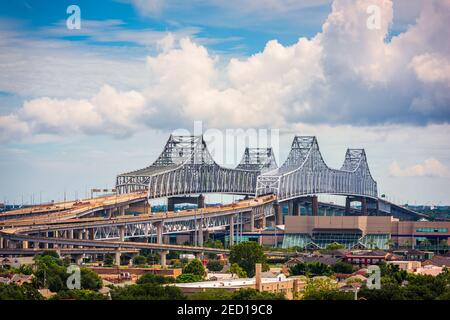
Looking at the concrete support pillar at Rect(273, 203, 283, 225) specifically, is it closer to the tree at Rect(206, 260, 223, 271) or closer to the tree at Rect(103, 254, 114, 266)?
the tree at Rect(103, 254, 114, 266)

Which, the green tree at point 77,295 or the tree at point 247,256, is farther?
the tree at point 247,256

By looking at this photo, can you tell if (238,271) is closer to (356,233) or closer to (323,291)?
(323,291)

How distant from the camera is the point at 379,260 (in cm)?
12188

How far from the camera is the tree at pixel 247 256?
372 ft

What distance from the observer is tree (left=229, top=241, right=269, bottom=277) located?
113 m

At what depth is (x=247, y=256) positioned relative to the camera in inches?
4525

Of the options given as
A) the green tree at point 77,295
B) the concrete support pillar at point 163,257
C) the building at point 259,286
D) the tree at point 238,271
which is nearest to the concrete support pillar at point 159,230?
the concrete support pillar at point 163,257

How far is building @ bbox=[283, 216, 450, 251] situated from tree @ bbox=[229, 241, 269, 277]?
4171 cm

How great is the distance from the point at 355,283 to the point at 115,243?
3929 cm

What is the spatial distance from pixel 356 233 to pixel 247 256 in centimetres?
4719

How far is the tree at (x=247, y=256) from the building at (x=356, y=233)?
41.7m

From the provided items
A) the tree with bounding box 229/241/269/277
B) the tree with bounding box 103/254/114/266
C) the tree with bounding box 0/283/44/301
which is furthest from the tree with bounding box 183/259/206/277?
the tree with bounding box 0/283/44/301

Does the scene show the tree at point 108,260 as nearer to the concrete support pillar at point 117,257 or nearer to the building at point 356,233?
the concrete support pillar at point 117,257
